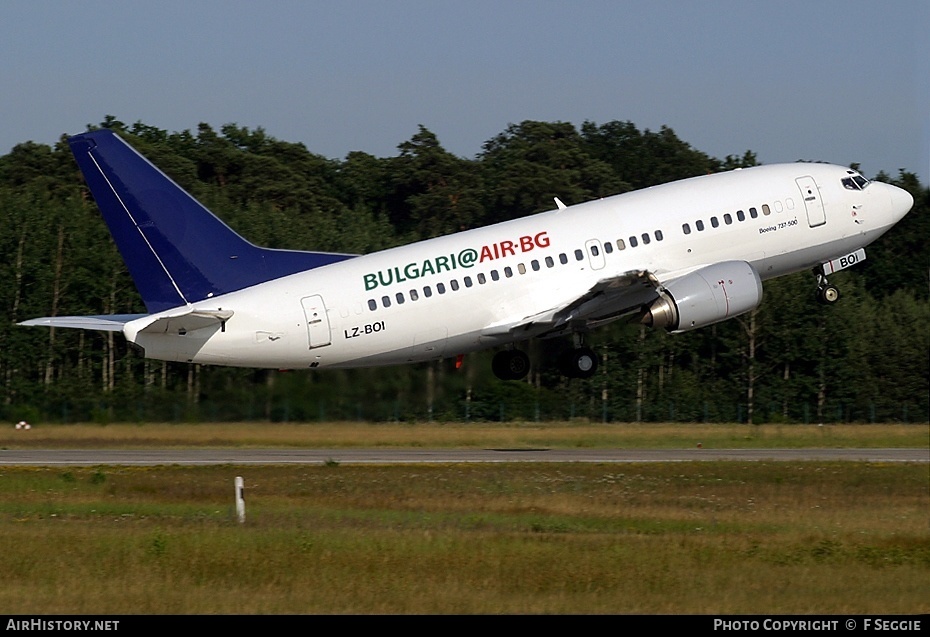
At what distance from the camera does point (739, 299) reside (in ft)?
133

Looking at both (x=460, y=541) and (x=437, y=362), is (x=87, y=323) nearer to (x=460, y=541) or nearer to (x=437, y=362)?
(x=437, y=362)

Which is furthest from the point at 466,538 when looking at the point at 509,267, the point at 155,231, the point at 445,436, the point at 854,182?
the point at 445,436

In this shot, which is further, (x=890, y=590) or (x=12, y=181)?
(x=12, y=181)

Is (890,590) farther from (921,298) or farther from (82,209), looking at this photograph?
(921,298)

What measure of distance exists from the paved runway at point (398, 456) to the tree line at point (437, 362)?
5.01ft

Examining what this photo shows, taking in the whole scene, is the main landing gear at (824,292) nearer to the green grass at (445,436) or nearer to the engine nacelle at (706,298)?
the engine nacelle at (706,298)

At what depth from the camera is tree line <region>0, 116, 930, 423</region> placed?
45562mm

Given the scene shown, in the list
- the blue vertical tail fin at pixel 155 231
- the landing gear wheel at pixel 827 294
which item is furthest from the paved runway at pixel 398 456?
→ the blue vertical tail fin at pixel 155 231

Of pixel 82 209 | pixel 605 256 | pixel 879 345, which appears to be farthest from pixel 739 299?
A: pixel 82 209

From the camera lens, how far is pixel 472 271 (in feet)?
131

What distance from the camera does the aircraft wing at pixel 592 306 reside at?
40281 millimetres

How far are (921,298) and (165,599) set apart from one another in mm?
78305

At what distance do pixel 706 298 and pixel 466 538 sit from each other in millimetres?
16119

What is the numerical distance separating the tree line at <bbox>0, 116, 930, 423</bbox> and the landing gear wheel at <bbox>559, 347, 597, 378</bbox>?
57.2 inches
